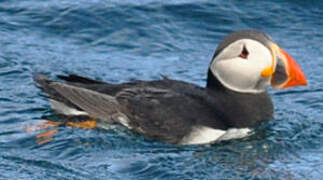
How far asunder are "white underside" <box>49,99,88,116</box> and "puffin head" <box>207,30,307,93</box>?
1.12 metres

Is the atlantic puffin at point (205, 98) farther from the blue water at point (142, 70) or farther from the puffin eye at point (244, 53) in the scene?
the blue water at point (142, 70)

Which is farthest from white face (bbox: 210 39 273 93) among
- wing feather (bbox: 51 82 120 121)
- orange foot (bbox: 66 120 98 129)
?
orange foot (bbox: 66 120 98 129)

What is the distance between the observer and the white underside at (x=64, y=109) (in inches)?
301

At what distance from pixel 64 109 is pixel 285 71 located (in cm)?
181

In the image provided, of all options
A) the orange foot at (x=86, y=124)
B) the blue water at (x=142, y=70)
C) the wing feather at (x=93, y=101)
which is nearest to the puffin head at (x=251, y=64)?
the blue water at (x=142, y=70)

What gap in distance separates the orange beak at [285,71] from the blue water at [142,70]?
1.34 ft

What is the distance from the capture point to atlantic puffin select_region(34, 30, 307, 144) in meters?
7.27

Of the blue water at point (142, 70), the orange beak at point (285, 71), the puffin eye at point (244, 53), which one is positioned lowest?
the blue water at point (142, 70)

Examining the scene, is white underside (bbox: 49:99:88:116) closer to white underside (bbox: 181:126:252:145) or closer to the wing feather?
the wing feather

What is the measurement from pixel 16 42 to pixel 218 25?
2272 millimetres

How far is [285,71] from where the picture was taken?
7547 mm

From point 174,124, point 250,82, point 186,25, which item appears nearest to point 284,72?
point 250,82

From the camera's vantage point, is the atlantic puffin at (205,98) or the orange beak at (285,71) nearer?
the atlantic puffin at (205,98)

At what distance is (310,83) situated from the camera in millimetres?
9016
